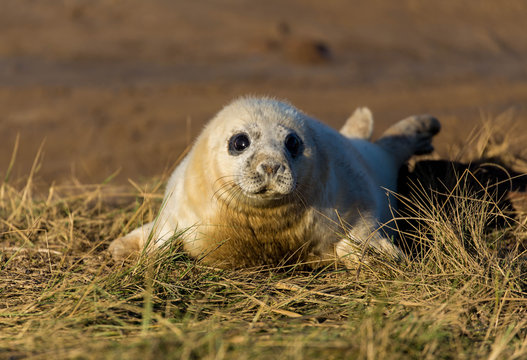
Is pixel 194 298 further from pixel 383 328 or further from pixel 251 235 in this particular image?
pixel 383 328

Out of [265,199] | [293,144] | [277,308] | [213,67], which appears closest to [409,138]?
[293,144]

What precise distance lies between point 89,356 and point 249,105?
161cm

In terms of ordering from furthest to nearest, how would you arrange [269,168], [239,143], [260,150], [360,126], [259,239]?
1. [360,126]
2. [259,239]
3. [239,143]
4. [260,150]
5. [269,168]

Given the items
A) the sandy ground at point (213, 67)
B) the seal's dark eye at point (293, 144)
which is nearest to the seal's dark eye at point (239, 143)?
the seal's dark eye at point (293, 144)

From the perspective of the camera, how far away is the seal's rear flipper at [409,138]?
4.75 m

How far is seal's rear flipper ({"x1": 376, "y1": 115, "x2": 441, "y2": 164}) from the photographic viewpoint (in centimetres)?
475

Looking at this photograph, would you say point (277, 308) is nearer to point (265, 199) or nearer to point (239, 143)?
point (265, 199)

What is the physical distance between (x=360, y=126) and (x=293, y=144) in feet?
6.96

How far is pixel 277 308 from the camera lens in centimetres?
248

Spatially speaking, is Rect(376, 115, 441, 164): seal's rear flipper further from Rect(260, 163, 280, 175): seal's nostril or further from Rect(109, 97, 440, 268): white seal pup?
Rect(260, 163, 280, 175): seal's nostril

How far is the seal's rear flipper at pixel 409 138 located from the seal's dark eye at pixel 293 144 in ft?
6.06

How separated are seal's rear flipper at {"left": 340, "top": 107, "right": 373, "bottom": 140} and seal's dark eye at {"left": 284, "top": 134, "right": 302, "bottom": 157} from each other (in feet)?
6.51

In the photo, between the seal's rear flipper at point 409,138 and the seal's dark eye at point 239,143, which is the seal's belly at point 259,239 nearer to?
the seal's dark eye at point 239,143

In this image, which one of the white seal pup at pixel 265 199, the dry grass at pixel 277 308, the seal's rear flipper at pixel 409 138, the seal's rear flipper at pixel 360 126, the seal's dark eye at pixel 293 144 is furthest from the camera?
the seal's rear flipper at pixel 360 126
